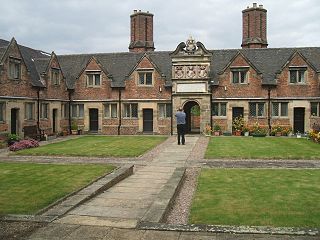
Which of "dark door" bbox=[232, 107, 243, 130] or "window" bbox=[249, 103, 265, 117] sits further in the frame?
"dark door" bbox=[232, 107, 243, 130]

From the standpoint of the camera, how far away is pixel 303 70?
1373 inches

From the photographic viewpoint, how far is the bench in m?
29.7

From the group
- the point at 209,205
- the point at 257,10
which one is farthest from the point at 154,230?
the point at 257,10

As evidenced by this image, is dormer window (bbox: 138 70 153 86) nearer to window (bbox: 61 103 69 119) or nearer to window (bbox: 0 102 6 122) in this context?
window (bbox: 61 103 69 119)

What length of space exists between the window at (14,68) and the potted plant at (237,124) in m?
18.5

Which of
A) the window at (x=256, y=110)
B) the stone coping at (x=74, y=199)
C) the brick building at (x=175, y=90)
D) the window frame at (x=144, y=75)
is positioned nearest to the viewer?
the stone coping at (x=74, y=199)

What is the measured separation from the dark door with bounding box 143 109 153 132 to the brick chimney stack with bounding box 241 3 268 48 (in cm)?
1396

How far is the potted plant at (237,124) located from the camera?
34.6 meters

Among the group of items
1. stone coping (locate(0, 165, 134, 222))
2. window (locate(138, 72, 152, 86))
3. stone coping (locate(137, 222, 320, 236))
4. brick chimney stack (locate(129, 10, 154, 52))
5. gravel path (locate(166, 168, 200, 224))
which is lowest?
gravel path (locate(166, 168, 200, 224))

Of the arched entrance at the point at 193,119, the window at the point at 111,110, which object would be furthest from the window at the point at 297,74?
the window at the point at 111,110

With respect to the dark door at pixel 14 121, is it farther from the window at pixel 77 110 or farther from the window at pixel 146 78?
the window at pixel 146 78

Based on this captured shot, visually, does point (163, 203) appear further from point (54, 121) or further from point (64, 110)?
point (64, 110)

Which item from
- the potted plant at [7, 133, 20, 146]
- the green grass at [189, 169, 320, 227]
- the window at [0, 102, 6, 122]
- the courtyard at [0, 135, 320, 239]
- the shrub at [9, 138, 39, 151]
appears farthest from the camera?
the window at [0, 102, 6, 122]

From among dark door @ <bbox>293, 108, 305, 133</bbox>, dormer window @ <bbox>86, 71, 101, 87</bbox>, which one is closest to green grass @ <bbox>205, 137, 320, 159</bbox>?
dark door @ <bbox>293, 108, 305, 133</bbox>
